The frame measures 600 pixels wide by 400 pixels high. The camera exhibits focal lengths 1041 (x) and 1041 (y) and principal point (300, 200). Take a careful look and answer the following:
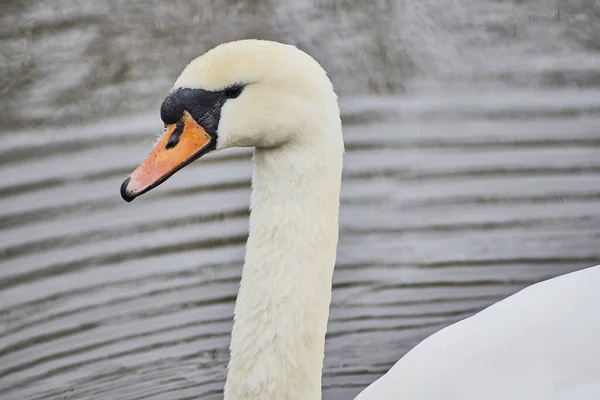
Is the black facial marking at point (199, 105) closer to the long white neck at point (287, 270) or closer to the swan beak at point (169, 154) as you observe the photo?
the swan beak at point (169, 154)

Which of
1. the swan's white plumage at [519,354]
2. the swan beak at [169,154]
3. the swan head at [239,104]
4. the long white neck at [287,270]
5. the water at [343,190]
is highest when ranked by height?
the swan head at [239,104]

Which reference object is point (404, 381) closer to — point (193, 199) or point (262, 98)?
point (262, 98)

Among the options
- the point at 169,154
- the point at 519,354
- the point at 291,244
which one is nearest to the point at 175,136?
the point at 169,154

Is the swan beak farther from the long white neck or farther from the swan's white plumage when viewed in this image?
the swan's white plumage

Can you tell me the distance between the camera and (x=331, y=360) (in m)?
2.72

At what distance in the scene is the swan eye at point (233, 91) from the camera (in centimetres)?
171

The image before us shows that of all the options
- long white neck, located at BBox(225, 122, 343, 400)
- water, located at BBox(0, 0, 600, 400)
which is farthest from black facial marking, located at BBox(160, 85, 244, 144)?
water, located at BBox(0, 0, 600, 400)

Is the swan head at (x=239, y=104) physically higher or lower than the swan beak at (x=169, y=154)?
higher

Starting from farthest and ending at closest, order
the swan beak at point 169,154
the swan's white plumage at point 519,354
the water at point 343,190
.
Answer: the water at point 343,190 → the swan's white plumage at point 519,354 → the swan beak at point 169,154

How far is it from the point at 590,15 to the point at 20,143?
2.31 meters

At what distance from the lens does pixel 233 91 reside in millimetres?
1715

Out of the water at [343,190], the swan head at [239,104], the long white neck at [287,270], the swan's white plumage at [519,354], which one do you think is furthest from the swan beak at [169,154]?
the water at [343,190]

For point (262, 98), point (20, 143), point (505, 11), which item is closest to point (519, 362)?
point (262, 98)

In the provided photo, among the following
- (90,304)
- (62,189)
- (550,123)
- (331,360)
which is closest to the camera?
(331,360)
